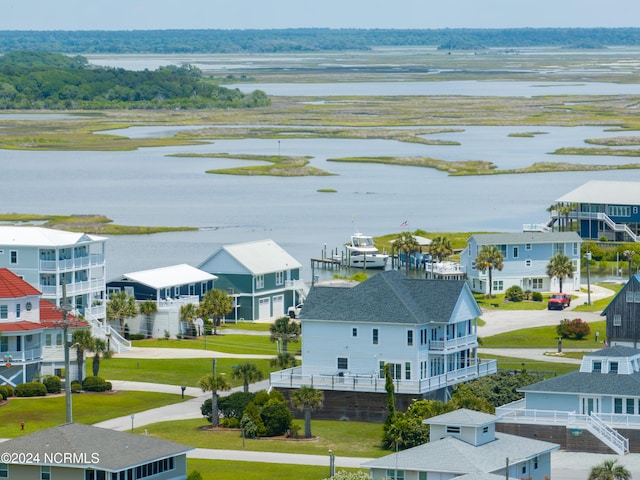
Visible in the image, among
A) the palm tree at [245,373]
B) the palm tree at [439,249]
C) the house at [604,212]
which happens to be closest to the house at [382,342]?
the palm tree at [245,373]

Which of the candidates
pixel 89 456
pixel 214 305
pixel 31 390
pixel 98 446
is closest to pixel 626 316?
pixel 214 305

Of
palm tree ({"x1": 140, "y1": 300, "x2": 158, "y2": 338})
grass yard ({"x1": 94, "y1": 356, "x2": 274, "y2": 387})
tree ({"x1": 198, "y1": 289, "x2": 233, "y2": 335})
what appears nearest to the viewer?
grass yard ({"x1": 94, "y1": 356, "x2": 274, "y2": 387})

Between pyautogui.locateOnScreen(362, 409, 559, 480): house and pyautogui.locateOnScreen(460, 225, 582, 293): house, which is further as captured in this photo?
pyautogui.locateOnScreen(460, 225, 582, 293): house

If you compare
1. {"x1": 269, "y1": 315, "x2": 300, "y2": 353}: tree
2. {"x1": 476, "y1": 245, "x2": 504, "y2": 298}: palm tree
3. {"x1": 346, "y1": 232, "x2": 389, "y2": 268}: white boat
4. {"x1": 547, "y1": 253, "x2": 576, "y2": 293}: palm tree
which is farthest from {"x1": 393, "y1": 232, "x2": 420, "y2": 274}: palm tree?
{"x1": 269, "y1": 315, "x2": 300, "y2": 353}: tree

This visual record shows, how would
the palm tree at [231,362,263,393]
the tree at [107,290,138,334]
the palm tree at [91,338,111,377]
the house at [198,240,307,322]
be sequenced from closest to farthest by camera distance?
1. the palm tree at [231,362,263,393]
2. the palm tree at [91,338,111,377]
3. the tree at [107,290,138,334]
4. the house at [198,240,307,322]

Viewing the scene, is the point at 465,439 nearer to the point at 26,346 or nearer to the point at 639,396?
the point at 639,396

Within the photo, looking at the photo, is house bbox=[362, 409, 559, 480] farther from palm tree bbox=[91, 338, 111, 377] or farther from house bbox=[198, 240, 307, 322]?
house bbox=[198, 240, 307, 322]

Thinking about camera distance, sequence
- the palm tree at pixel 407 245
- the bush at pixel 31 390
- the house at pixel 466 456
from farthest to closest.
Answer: the palm tree at pixel 407 245, the bush at pixel 31 390, the house at pixel 466 456

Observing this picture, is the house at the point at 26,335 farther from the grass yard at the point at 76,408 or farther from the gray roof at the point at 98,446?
the gray roof at the point at 98,446
